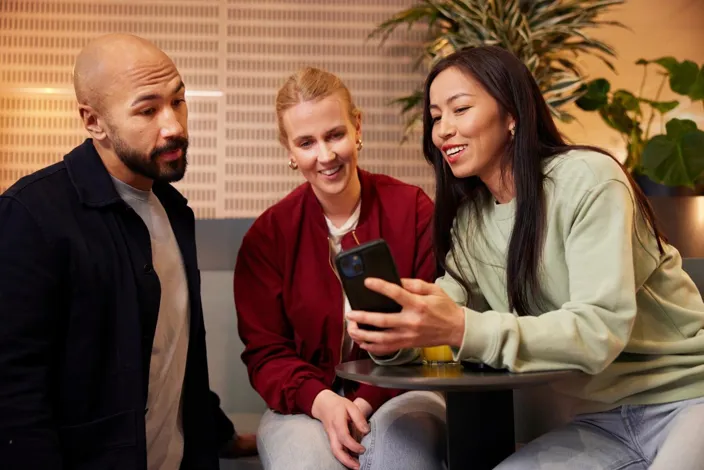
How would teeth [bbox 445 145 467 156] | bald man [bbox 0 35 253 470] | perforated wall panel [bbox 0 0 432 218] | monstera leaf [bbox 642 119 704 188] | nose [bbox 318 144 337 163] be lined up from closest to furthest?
bald man [bbox 0 35 253 470], teeth [bbox 445 145 467 156], nose [bbox 318 144 337 163], monstera leaf [bbox 642 119 704 188], perforated wall panel [bbox 0 0 432 218]

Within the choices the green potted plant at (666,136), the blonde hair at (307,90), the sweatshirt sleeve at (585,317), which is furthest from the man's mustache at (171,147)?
the green potted plant at (666,136)

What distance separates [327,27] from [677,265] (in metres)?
2.33

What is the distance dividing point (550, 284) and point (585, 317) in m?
0.18

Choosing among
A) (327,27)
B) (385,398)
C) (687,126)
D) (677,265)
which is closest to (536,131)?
(677,265)

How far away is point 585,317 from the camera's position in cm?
135

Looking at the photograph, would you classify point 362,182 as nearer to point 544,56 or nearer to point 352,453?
point 352,453

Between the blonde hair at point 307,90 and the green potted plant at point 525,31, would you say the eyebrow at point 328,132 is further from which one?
the green potted plant at point 525,31

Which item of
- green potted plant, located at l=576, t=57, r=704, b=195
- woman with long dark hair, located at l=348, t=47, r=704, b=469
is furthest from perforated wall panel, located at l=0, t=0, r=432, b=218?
woman with long dark hair, located at l=348, t=47, r=704, b=469

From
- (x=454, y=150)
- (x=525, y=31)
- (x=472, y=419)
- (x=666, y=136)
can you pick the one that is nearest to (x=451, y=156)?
(x=454, y=150)

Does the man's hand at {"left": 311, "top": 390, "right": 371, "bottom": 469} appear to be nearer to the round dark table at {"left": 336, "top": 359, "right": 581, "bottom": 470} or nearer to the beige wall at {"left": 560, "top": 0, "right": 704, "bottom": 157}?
the round dark table at {"left": 336, "top": 359, "right": 581, "bottom": 470}

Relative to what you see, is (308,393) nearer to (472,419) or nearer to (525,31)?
(472,419)

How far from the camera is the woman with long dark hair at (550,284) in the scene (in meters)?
1.33

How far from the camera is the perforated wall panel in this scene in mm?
→ 3434

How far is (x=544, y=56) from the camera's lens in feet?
11.0
